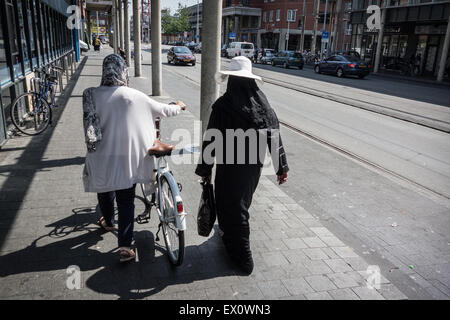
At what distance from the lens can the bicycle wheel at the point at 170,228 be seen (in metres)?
3.36

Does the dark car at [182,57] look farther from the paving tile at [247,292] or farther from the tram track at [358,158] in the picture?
the paving tile at [247,292]

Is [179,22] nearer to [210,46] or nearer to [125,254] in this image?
[210,46]

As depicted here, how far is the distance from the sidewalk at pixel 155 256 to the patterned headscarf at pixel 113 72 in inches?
65.3

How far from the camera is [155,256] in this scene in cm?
374

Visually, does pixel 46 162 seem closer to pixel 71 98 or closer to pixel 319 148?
pixel 319 148

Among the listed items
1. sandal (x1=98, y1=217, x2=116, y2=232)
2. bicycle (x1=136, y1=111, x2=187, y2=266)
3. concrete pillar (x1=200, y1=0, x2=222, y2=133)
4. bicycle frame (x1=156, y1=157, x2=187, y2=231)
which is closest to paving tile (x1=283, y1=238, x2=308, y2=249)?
bicycle (x1=136, y1=111, x2=187, y2=266)

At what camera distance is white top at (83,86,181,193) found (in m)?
3.31

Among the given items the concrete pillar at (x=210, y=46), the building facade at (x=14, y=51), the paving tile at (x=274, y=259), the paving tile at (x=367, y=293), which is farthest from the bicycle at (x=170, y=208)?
the building facade at (x=14, y=51)

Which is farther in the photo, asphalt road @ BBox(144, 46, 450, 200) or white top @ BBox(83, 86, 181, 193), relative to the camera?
asphalt road @ BBox(144, 46, 450, 200)

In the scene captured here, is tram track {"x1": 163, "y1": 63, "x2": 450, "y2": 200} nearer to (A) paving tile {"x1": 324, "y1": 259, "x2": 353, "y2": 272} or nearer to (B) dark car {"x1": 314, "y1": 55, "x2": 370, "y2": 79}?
(A) paving tile {"x1": 324, "y1": 259, "x2": 353, "y2": 272}

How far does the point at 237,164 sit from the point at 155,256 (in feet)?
4.09

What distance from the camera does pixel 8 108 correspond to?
297 inches

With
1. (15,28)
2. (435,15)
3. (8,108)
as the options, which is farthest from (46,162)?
(435,15)

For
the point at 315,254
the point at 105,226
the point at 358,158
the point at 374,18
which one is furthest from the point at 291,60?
the point at 105,226
